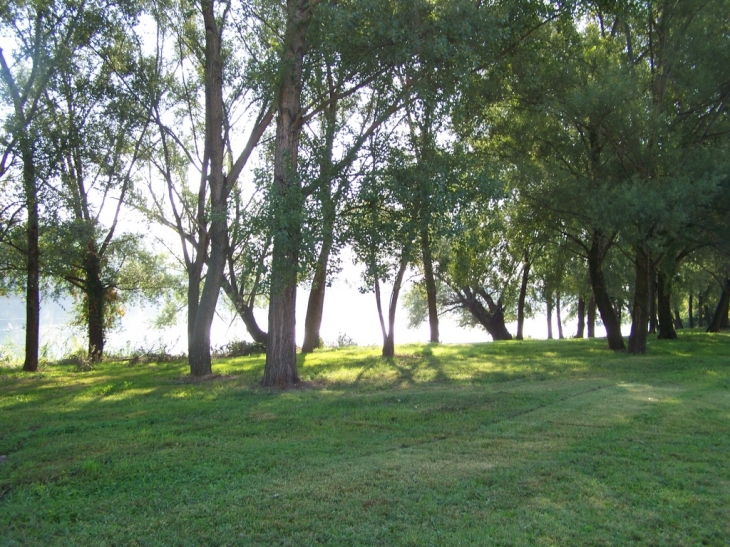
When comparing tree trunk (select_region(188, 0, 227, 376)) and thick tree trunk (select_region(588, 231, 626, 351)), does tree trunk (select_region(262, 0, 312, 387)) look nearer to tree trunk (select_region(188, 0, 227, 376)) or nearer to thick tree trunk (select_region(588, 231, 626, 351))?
tree trunk (select_region(188, 0, 227, 376))

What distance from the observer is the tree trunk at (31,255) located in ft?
55.4

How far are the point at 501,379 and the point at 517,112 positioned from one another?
9277 mm

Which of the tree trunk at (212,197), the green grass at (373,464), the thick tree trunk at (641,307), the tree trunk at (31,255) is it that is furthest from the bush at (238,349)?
the thick tree trunk at (641,307)

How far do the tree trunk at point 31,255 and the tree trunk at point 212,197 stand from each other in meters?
5.01

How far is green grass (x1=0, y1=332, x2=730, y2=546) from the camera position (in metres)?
5.09

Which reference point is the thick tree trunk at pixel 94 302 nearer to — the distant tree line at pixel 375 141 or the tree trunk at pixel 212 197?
the distant tree line at pixel 375 141

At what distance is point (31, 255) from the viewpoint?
18.7 m

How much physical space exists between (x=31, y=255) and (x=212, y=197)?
6816mm

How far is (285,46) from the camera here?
13.7m

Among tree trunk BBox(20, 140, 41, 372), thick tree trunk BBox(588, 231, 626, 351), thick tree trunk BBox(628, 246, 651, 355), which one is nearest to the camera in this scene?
tree trunk BBox(20, 140, 41, 372)

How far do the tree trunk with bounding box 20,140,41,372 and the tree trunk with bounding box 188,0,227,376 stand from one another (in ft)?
16.4

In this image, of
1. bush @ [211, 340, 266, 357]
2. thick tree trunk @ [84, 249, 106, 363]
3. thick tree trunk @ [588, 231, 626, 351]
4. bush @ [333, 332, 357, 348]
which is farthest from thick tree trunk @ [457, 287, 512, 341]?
thick tree trunk @ [84, 249, 106, 363]

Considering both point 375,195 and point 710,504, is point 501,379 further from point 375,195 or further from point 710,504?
point 710,504

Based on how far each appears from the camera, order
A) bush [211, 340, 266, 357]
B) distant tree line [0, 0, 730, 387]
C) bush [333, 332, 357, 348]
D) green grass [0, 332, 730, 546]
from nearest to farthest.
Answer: green grass [0, 332, 730, 546], distant tree line [0, 0, 730, 387], bush [211, 340, 266, 357], bush [333, 332, 357, 348]
